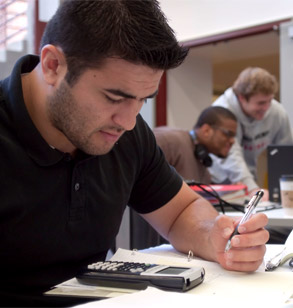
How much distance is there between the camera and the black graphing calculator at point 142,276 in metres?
0.80

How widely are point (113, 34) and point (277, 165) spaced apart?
4.38 ft

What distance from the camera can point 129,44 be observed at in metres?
0.90

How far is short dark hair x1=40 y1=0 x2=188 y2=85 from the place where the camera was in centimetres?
90

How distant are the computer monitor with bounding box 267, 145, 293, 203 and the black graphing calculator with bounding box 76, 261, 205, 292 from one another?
4.12 ft

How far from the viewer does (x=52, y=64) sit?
38.7 inches

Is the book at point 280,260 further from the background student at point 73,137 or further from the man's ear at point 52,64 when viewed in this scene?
the man's ear at point 52,64

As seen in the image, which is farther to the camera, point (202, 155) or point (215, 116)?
point (215, 116)

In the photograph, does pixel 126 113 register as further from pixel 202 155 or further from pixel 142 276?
pixel 202 155

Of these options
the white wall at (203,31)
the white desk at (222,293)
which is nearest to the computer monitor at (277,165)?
the white desk at (222,293)

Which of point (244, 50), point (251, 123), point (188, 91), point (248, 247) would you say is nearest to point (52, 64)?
point (248, 247)

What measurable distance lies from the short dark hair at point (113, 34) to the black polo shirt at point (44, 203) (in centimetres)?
15

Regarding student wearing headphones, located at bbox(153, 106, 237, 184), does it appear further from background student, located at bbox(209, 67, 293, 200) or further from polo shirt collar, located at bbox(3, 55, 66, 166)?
polo shirt collar, located at bbox(3, 55, 66, 166)

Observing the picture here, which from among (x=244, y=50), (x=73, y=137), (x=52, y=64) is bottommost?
(x=73, y=137)

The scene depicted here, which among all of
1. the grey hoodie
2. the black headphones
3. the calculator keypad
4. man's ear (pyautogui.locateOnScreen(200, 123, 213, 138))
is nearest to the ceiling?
the grey hoodie
